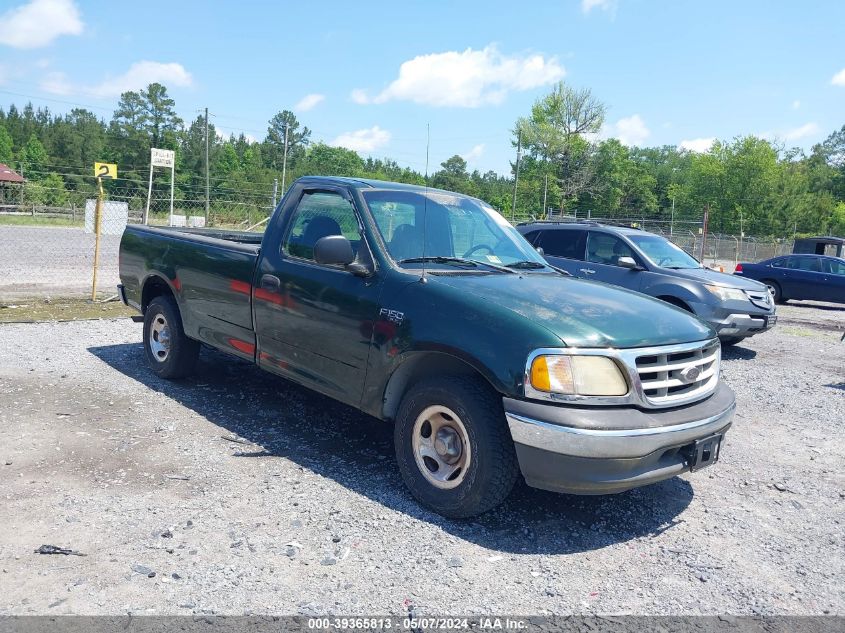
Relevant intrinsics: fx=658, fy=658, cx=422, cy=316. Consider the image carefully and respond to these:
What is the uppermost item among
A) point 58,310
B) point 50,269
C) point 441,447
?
point 50,269

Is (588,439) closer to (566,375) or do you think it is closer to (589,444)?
(589,444)

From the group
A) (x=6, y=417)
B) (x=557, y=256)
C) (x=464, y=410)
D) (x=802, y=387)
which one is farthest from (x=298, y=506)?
(x=557, y=256)

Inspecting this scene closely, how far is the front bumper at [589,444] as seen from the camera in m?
3.24

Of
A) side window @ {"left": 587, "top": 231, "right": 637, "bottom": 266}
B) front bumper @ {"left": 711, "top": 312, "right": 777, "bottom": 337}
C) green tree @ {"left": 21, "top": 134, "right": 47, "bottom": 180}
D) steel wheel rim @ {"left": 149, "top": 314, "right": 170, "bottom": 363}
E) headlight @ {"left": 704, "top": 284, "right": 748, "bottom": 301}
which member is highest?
green tree @ {"left": 21, "top": 134, "right": 47, "bottom": 180}

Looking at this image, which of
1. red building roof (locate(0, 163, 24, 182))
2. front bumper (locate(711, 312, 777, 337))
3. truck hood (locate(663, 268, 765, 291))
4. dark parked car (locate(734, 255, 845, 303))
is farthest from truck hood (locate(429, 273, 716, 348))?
red building roof (locate(0, 163, 24, 182))

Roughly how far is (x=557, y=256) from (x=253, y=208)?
2823 centimetres

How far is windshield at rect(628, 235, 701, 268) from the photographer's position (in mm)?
9789

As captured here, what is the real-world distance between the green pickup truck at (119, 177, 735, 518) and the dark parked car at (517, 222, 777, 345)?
428 cm

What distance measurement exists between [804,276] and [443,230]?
17.1 metres

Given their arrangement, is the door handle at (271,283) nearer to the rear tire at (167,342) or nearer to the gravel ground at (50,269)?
the rear tire at (167,342)

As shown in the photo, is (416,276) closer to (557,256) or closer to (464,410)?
(464,410)

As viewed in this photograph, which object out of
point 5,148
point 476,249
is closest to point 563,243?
point 476,249

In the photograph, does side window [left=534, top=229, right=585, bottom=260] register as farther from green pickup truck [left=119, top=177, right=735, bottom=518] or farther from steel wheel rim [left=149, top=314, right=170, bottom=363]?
steel wheel rim [left=149, top=314, right=170, bottom=363]

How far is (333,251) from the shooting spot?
13.5ft
